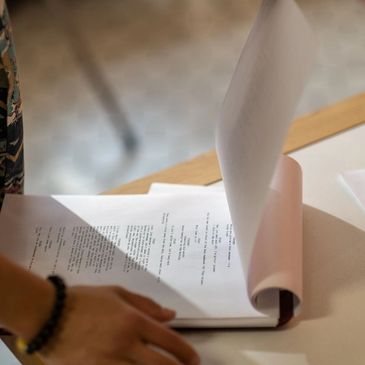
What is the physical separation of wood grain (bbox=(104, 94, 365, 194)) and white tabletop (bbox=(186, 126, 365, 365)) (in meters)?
0.10

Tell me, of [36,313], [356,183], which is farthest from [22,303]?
[356,183]

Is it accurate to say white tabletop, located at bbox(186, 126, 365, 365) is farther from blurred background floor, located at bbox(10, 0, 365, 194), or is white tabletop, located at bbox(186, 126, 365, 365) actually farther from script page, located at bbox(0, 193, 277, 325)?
blurred background floor, located at bbox(10, 0, 365, 194)

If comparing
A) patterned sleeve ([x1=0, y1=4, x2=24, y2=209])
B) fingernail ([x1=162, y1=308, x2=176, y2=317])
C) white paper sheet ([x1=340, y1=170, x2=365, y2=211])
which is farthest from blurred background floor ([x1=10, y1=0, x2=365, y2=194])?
fingernail ([x1=162, y1=308, x2=176, y2=317])

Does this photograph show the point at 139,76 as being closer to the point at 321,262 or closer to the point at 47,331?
the point at 321,262

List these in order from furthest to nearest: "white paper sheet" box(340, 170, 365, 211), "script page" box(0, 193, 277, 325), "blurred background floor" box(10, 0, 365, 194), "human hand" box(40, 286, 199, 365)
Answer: "blurred background floor" box(10, 0, 365, 194) < "white paper sheet" box(340, 170, 365, 211) < "script page" box(0, 193, 277, 325) < "human hand" box(40, 286, 199, 365)

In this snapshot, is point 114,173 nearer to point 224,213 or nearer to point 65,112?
point 65,112

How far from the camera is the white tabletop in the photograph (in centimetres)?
56

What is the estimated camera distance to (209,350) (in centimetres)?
57

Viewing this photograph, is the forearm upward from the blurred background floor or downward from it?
downward

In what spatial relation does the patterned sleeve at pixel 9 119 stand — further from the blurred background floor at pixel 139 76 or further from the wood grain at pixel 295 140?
the blurred background floor at pixel 139 76

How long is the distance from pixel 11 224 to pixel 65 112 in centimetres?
135

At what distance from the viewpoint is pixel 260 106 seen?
58cm

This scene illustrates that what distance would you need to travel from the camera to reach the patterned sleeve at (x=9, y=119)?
2.35 ft

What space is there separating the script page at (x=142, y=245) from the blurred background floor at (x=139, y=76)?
1.00m
